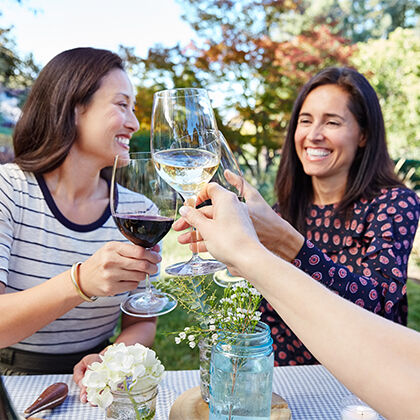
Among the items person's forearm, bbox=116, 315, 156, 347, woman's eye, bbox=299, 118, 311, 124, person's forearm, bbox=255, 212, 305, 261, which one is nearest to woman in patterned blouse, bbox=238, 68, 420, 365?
woman's eye, bbox=299, 118, 311, 124

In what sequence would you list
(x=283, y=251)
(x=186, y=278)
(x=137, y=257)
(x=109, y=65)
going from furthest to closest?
(x=109, y=65), (x=283, y=251), (x=137, y=257), (x=186, y=278)

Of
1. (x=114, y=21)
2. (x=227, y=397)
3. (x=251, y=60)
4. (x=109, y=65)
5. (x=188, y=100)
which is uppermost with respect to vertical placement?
(x=114, y=21)

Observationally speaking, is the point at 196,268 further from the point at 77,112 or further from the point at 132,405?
the point at 77,112

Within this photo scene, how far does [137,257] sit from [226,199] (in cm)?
39

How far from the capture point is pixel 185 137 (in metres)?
1.10

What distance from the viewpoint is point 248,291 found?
1073 mm

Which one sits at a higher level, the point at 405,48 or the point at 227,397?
the point at 405,48

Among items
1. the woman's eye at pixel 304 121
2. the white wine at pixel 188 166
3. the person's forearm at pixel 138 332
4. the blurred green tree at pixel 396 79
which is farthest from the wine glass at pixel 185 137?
the blurred green tree at pixel 396 79

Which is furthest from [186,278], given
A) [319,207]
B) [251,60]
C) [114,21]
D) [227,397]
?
[114,21]

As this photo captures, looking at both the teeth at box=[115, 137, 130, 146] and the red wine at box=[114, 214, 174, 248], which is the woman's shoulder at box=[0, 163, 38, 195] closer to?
the teeth at box=[115, 137, 130, 146]

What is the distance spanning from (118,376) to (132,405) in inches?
4.0

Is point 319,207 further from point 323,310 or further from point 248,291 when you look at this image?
point 323,310

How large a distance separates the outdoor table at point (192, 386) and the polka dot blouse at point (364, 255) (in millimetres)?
390

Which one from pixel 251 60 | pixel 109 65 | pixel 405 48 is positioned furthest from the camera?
pixel 405 48
